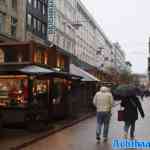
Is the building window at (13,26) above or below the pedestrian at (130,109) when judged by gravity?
above

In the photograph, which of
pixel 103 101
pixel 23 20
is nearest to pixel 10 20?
pixel 23 20

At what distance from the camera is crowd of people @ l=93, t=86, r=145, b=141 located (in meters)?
13.5

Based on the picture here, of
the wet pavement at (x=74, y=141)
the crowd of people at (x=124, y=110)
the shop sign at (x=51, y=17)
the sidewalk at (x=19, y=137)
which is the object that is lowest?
the wet pavement at (x=74, y=141)

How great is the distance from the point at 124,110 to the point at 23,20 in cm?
3240

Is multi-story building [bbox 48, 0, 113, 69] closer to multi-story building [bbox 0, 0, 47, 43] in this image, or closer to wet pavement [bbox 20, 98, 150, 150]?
multi-story building [bbox 0, 0, 47, 43]

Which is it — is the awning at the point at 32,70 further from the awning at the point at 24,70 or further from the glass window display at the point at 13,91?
the glass window display at the point at 13,91

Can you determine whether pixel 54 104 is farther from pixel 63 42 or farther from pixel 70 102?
pixel 63 42

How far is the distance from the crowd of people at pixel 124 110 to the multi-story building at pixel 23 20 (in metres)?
24.1

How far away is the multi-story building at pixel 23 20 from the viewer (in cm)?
3991

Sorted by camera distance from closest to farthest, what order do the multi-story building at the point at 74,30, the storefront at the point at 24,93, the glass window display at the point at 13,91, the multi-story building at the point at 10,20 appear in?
the storefront at the point at 24,93 < the glass window display at the point at 13,91 < the multi-story building at the point at 10,20 < the multi-story building at the point at 74,30

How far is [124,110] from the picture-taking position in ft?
44.8

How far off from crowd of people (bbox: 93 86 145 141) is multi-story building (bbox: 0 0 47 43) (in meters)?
24.1

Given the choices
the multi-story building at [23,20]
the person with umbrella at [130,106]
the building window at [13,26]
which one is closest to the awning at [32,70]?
the person with umbrella at [130,106]

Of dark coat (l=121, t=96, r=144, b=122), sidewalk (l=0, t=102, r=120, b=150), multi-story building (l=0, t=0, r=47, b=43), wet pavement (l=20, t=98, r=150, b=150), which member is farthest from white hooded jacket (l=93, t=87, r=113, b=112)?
multi-story building (l=0, t=0, r=47, b=43)
